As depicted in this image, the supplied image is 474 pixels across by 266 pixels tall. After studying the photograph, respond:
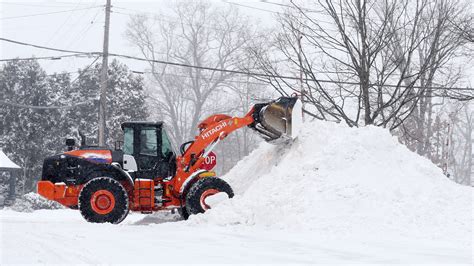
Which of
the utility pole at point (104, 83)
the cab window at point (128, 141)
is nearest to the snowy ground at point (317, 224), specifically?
the cab window at point (128, 141)

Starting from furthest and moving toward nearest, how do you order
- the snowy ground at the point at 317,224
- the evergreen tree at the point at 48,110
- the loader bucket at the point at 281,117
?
the evergreen tree at the point at 48,110
the loader bucket at the point at 281,117
the snowy ground at the point at 317,224

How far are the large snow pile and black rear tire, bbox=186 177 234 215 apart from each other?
0.81m

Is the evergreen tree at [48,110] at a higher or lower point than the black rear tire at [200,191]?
higher

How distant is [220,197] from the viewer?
13.2m

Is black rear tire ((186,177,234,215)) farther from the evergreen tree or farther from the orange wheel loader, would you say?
the evergreen tree

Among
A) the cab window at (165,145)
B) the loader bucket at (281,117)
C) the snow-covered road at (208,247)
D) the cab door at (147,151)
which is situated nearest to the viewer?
the snow-covered road at (208,247)

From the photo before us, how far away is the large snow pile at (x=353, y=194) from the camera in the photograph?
446 inches

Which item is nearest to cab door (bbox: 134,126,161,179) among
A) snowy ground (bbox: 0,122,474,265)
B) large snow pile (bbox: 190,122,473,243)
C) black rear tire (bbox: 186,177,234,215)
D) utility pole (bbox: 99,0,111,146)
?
black rear tire (bbox: 186,177,234,215)

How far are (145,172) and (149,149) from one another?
0.55 meters

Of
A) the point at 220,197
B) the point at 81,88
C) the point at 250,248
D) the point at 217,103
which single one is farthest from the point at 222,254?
the point at 217,103

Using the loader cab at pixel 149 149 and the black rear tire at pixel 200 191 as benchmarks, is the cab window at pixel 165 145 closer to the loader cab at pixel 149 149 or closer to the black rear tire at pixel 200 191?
the loader cab at pixel 149 149

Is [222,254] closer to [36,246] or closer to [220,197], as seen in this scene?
[36,246]

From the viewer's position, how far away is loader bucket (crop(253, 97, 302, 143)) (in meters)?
14.8

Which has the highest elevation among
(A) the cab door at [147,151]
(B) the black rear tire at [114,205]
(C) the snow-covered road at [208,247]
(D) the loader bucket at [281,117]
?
(D) the loader bucket at [281,117]
